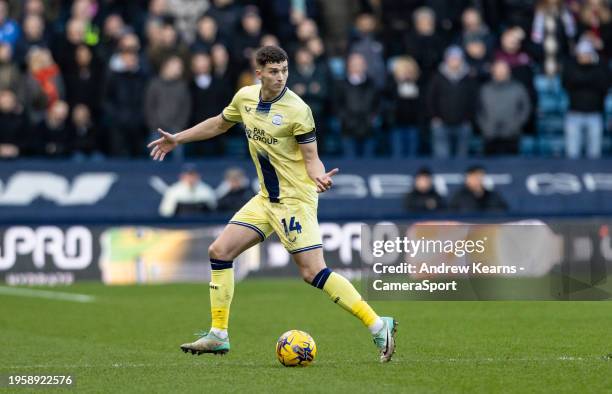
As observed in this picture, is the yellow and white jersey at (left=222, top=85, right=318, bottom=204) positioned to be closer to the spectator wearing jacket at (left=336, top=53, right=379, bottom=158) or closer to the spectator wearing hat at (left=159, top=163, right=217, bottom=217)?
the spectator wearing hat at (left=159, top=163, right=217, bottom=217)

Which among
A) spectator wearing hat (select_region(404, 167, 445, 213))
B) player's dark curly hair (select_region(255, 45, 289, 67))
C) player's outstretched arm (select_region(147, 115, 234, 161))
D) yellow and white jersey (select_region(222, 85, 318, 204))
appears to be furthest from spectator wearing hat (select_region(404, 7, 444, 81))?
player's dark curly hair (select_region(255, 45, 289, 67))

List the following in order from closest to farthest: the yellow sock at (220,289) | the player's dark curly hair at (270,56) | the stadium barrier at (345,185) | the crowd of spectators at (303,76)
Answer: the player's dark curly hair at (270,56) < the yellow sock at (220,289) < the stadium barrier at (345,185) < the crowd of spectators at (303,76)

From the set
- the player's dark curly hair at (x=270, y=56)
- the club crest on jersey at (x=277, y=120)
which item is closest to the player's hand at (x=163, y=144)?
the club crest on jersey at (x=277, y=120)

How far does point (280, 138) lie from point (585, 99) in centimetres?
1321

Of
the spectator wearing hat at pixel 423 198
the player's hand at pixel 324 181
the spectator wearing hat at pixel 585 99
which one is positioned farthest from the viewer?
the spectator wearing hat at pixel 585 99

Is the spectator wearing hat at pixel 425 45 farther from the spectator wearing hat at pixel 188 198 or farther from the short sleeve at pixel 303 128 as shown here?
the short sleeve at pixel 303 128

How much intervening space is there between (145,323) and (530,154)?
11512 millimetres

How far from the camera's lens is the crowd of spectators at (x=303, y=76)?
74.3 feet

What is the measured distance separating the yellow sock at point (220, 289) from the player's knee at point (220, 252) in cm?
5

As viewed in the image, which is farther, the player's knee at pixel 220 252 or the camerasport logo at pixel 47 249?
the camerasport logo at pixel 47 249

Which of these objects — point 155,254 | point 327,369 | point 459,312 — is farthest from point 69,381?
point 155,254

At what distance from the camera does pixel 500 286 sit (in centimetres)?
1230

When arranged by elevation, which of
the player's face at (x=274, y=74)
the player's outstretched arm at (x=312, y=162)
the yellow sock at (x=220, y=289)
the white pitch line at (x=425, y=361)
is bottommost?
the white pitch line at (x=425, y=361)

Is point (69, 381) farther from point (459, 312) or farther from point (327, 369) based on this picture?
point (459, 312)
